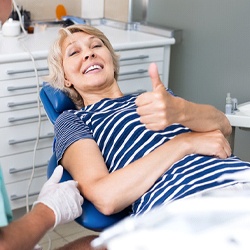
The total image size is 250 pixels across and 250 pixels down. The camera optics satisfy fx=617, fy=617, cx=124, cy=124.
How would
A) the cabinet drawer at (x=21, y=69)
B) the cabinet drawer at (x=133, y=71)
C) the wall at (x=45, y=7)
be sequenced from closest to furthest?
the cabinet drawer at (x=21, y=69)
the cabinet drawer at (x=133, y=71)
the wall at (x=45, y=7)

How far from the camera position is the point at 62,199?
1545 mm

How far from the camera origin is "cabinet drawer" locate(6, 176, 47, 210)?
8.78 feet

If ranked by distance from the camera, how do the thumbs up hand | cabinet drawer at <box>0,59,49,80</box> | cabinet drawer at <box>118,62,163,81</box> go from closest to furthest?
the thumbs up hand < cabinet drawer at <box>0,59,49,80</box> < cabinet drawer at <box>118,62,163,81</box>

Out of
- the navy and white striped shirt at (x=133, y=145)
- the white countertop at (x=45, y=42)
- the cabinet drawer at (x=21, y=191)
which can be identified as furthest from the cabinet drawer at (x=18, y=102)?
the navy and white striped shirt at (x=133, y=145)

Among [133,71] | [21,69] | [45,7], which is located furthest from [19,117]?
[45,7]

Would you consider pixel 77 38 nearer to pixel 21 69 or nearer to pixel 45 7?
pixel 21 69

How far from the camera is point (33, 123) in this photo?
2672 millimetres

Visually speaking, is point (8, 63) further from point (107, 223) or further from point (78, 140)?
point (107, 223)

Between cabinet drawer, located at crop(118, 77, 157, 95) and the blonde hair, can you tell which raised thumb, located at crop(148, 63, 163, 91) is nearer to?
the blonde hair

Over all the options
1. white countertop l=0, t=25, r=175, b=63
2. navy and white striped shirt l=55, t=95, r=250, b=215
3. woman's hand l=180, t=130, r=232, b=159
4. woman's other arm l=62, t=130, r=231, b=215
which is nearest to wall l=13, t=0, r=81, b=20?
white countertop l=0, t=25, r=175, b=63

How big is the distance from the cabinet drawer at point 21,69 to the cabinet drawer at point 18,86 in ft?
0.06

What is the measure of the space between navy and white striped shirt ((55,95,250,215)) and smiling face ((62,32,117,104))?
0.23 ft

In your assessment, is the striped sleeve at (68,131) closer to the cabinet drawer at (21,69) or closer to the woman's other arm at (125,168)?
the woman's other arm at (125,168)

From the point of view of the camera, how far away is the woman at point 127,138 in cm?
164
